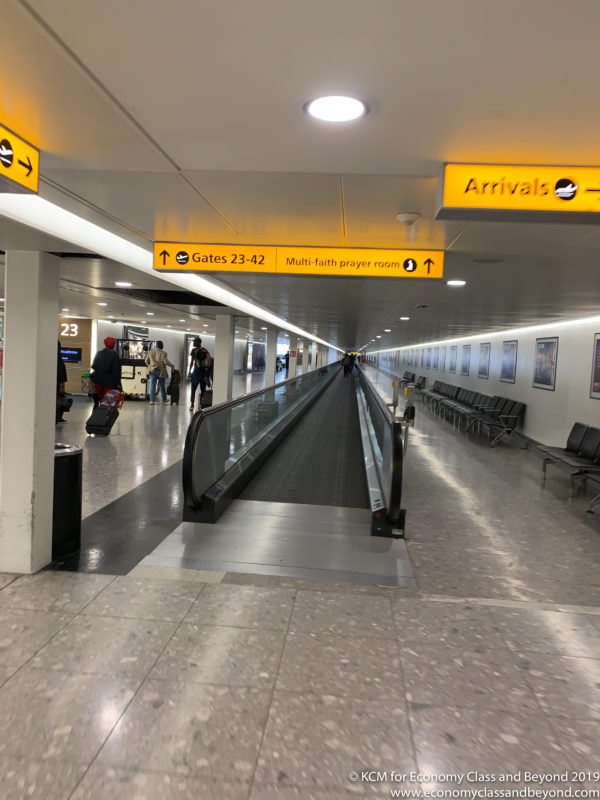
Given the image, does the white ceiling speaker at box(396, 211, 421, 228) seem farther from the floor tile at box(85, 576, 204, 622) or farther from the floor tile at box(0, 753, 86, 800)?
the floor tile at box(0, 753, 86, 800)

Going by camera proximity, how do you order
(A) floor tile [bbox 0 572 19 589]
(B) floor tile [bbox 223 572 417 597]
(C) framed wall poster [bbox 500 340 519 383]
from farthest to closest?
(C) framed wall poster [bbox 500 340 519 383], (B) floor tile [bbox 223 572 417 597], (A) floor tile [bbox 0 572 19 589]

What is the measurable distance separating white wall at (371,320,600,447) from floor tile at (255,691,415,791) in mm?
9179

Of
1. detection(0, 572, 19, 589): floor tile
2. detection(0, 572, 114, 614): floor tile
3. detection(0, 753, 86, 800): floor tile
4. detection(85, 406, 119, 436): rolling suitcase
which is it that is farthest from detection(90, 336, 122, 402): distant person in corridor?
detection(0, 753, 86, 800): floor tile

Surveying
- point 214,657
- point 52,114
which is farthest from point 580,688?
point 52,114

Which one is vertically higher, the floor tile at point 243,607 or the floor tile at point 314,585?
the floor tile at point 243,607

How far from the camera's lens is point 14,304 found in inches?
177

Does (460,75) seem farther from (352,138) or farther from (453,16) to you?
(352,138)

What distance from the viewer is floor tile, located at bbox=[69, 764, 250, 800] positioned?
7.41 feet

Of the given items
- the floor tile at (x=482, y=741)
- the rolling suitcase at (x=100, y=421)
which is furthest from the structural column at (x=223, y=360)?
the floor tile at (x=482, y=741)

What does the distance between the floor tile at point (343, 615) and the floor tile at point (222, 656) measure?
310mm

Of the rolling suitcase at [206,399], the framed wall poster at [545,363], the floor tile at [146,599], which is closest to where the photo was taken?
the floor tile at [146,599]

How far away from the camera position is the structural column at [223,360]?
12117 mm

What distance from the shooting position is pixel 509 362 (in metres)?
16.3

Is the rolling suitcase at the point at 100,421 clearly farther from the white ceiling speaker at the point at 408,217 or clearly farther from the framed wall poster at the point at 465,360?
the framed wall poster at the point at 465,360
